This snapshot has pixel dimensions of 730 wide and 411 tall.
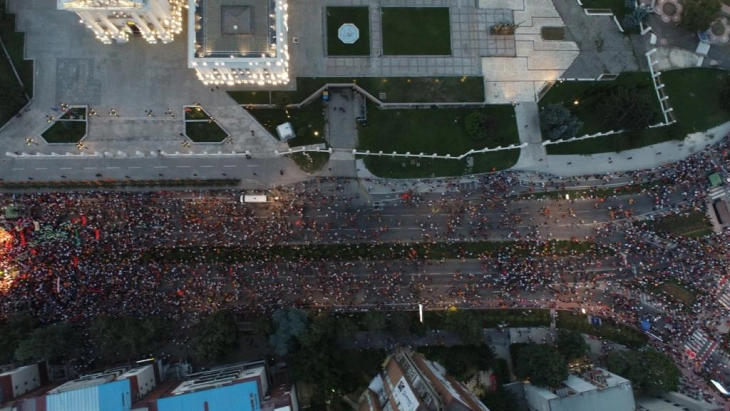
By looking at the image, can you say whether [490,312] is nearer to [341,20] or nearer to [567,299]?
[567,299]

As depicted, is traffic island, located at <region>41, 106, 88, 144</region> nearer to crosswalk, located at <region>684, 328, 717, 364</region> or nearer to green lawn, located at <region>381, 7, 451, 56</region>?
green lawn, located at <region>381, 7, 451, 56</region>

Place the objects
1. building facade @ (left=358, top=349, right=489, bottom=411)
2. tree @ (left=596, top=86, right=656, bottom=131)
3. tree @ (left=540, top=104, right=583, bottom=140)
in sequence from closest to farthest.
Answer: building facade @ (left=358, top=349, right=489, bottom=411) < tree @ (left=540, top=104, right=583, bottom=140) < tree @ (left=596, top=86, right=656, bottom=131)

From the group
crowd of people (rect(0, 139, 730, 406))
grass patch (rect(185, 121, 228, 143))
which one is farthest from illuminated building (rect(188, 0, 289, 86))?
crowd of people (rect(0, 139, 730, 406))

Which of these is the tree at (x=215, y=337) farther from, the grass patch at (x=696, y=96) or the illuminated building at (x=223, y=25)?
the grass patch at (x=696, y=96)

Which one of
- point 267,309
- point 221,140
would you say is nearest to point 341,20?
point 221,140

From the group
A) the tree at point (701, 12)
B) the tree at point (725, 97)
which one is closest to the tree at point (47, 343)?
the tree at point (701, 12)
